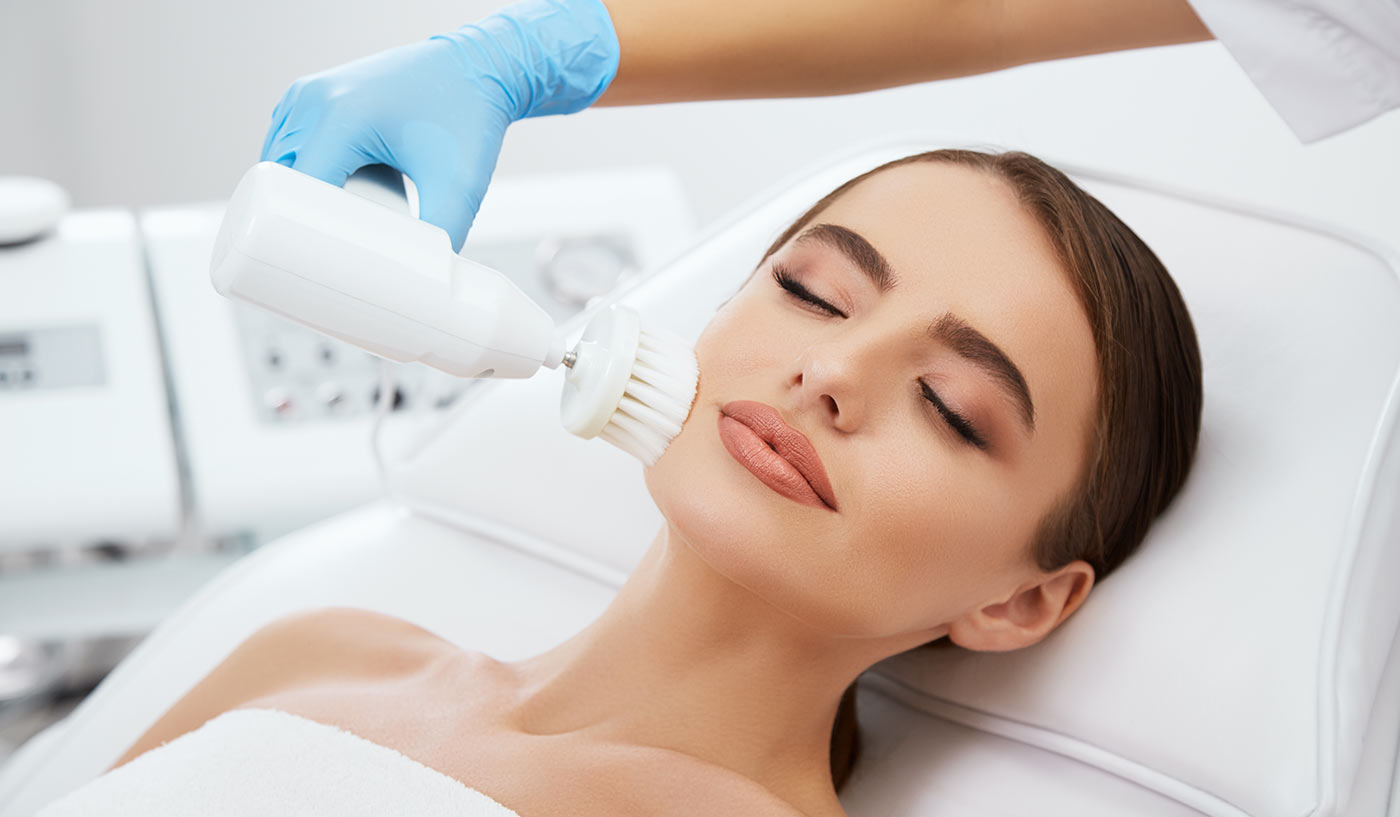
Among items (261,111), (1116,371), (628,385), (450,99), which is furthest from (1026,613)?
(261,111)

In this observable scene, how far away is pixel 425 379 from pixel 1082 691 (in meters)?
0.93

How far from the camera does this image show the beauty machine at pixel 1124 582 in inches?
37.0

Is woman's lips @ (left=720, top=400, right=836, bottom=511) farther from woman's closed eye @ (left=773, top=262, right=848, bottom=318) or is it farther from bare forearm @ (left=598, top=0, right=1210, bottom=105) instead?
bare forearm @ (left=598, top=0, right=1210, bottom=105)

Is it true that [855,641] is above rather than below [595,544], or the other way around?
above

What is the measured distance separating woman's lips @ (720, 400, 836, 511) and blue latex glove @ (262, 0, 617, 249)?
26 centimetres

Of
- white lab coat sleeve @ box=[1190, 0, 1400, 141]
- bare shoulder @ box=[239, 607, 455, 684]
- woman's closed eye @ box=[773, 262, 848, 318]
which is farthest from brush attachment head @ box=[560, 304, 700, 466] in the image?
white lab coat sleeve @ box=[1190, 0, 1400, 141]

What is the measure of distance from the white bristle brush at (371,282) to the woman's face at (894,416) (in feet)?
0.44

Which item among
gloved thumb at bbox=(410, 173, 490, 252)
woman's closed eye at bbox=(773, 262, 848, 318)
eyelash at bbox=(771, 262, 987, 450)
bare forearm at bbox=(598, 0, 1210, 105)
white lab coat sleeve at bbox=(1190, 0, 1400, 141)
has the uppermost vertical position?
white lab coat sleeve at bbox=(1190, 0, 1400, 141)

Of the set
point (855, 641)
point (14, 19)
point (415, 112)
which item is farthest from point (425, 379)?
point (14, 19)

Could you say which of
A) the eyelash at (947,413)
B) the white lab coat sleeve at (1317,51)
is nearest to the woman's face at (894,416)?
the eyelash at (947,413)

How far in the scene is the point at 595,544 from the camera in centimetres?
131

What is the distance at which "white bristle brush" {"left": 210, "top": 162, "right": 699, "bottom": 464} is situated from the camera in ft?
2.31

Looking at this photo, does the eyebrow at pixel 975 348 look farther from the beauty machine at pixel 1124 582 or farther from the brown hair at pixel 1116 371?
the beauty machine at pixel 1124 582

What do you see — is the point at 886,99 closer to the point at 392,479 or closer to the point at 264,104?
the point at 392,479
